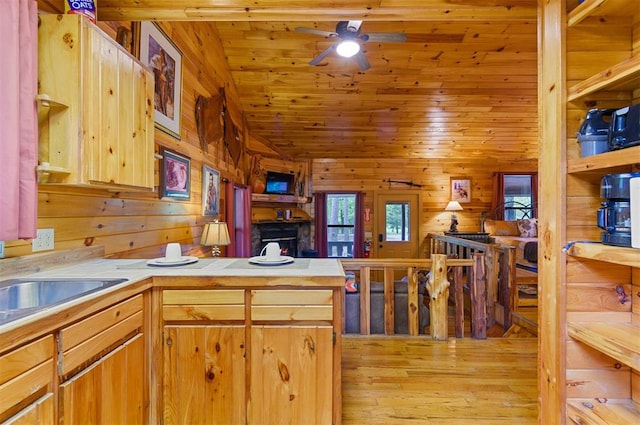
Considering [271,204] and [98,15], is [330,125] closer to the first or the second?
[271,204]

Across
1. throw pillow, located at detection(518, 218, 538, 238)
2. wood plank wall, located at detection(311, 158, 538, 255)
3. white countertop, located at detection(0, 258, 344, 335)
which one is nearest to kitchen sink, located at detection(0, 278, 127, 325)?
white countertop, located at detection(0, 258, 344, 335)

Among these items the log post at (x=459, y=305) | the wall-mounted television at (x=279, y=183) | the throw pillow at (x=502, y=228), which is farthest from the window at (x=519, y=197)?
the log post at (x=459, y=305)

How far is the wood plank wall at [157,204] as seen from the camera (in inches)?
71.1

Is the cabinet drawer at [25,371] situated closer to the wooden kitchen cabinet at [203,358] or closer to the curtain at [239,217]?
the wooden kitchen cabinet at [203,358]

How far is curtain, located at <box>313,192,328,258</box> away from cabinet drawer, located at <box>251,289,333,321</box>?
5.64 m

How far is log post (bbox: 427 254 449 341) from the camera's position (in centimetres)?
317

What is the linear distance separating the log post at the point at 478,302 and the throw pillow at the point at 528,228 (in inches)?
176

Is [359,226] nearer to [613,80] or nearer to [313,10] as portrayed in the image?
[313,10]

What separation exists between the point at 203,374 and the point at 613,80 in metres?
2.27

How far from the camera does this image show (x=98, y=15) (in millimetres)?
1974

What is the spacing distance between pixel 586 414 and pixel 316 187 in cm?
639

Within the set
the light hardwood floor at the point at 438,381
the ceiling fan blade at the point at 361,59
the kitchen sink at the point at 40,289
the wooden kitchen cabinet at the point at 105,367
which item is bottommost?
the light hardwood floor at the point at 438,381

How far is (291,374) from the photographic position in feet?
5.79

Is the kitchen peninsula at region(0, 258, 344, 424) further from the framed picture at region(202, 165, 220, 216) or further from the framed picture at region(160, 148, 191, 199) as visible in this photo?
the framed picture at region(202, 165, 220, 216)
